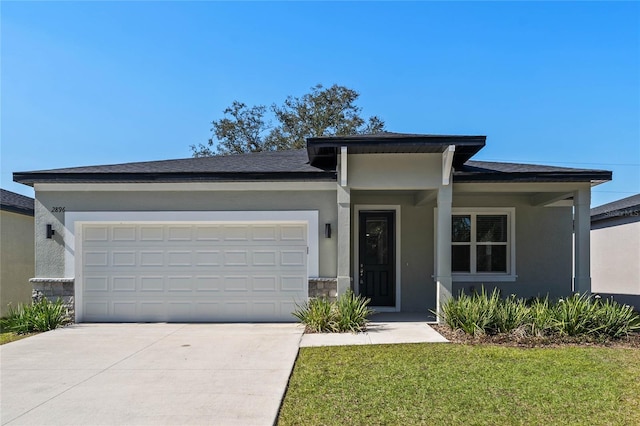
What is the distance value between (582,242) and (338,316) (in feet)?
18.2

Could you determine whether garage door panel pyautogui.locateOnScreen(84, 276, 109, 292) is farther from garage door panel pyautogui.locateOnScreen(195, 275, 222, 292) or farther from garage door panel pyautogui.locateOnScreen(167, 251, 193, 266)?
garage door panel pyautogui.locateOnScreen(195, 275, 222, 292)

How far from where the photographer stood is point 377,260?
11.2 meters

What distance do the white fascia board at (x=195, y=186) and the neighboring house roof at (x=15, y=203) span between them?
2837 millimetres

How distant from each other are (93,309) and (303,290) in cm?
487

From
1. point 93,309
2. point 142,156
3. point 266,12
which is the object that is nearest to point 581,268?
point 266,12

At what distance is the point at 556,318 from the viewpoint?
7.91 meters

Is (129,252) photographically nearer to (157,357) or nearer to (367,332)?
(157,357)

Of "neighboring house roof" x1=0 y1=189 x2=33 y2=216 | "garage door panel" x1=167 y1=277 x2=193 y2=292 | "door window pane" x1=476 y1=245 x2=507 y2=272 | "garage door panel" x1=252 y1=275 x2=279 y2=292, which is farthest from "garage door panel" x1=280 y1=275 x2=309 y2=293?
"neighboring house roof" x1=0 y1=189 x2=33 y2=216

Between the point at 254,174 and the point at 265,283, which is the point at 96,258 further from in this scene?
the point at 254,174

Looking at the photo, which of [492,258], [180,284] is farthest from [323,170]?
[492,258]

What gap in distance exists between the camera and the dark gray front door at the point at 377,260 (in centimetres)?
1116

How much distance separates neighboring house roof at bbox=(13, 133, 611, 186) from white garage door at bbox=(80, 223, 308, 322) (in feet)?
3.74

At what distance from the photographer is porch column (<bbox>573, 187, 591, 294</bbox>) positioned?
30.1 ft

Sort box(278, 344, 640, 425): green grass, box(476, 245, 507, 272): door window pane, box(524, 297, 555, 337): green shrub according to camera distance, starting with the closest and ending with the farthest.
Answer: box(278, 344, 640, 425): green grass, box(524, 297, 555, 337): green shrub, box(476, 245, 507, 272): door window pane
